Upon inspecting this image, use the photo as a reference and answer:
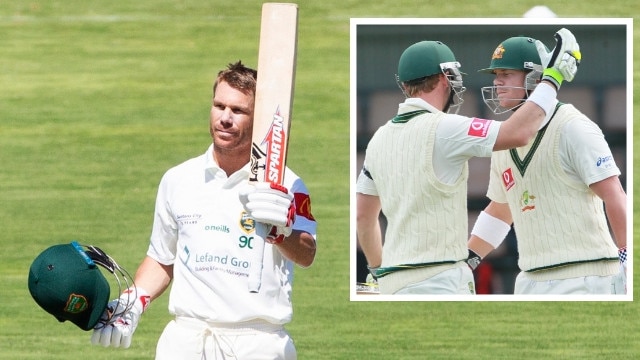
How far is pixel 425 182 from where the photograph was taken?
614cm

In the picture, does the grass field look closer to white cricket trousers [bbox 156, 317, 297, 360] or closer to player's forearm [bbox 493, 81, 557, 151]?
player's forearm [bbox 493, 81, 557, 151]

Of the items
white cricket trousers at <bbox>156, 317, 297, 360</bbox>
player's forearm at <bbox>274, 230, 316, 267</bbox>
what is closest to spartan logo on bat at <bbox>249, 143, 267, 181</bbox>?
player's forearm at <bbox>274, 230, 316, 267</bbox>

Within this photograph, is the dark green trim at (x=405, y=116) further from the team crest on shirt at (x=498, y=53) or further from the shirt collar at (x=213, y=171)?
the shirt collar at (x=213, y=171)

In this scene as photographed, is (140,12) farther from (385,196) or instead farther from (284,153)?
(284,153)

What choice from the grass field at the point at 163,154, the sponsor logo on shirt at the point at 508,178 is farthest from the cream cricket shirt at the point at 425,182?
the grass field at the point at 163,154

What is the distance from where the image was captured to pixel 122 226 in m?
8.41

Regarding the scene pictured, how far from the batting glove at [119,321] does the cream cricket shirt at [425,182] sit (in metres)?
1.73

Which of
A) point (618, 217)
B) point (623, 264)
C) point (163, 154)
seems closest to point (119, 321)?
point (618, 217)

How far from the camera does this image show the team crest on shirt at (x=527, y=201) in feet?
20.7

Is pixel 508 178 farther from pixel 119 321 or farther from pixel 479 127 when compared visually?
pixel 119 321

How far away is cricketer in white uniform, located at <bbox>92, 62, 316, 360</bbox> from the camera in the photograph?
15.1 ft

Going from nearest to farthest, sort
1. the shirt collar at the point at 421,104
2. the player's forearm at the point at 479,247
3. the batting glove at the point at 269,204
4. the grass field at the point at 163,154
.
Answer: the batting glove at the point at 269,204 → the shirt collar at the point at 421,104 → the player's forearm at the point at 479,247 → the grass field at the point at 163,154

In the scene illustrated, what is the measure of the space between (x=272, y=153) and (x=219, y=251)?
Answer: 0.44 m

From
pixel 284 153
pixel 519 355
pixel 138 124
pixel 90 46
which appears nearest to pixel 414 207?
pixel 519 355
